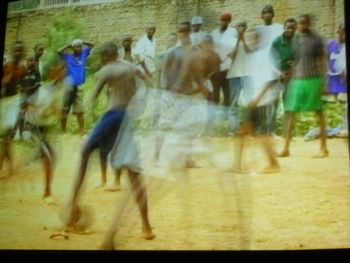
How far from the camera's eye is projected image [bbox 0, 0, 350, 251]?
309 centimetres

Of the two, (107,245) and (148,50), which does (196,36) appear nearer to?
(148,50)

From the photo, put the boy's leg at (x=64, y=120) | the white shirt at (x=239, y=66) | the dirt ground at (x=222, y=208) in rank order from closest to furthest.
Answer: the dirt ground at (x=222, y=208) < the white shirt at (x=239, y=66) < the boy's leg at (x=64, y=120)

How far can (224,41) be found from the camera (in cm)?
339

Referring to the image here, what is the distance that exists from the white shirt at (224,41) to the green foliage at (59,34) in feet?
3.13

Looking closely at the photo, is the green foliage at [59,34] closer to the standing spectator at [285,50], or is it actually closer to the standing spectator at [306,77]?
the standing spectator at [285,50]

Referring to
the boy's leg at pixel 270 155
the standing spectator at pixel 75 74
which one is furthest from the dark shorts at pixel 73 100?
the boy's leg at pixel 270 155

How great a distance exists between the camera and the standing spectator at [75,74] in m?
3.47

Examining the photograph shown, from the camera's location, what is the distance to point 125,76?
3.40 metres

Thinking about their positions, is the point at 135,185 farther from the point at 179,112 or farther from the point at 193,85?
the point at 193,85

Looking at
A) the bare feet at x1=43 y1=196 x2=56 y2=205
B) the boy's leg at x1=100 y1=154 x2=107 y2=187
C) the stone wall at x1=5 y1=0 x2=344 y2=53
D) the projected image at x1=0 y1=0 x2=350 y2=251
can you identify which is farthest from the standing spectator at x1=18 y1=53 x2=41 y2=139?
the boy's leg at x1=100 y1=154 x2=107 y2=187

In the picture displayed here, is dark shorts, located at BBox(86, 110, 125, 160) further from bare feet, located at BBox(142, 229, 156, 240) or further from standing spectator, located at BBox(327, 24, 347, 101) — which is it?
standing spectator, located at BBox(327, 24, 347, 101)

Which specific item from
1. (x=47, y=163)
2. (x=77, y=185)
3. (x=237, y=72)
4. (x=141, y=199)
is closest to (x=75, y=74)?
(x=47, y=163)

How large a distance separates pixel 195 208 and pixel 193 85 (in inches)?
31.9
